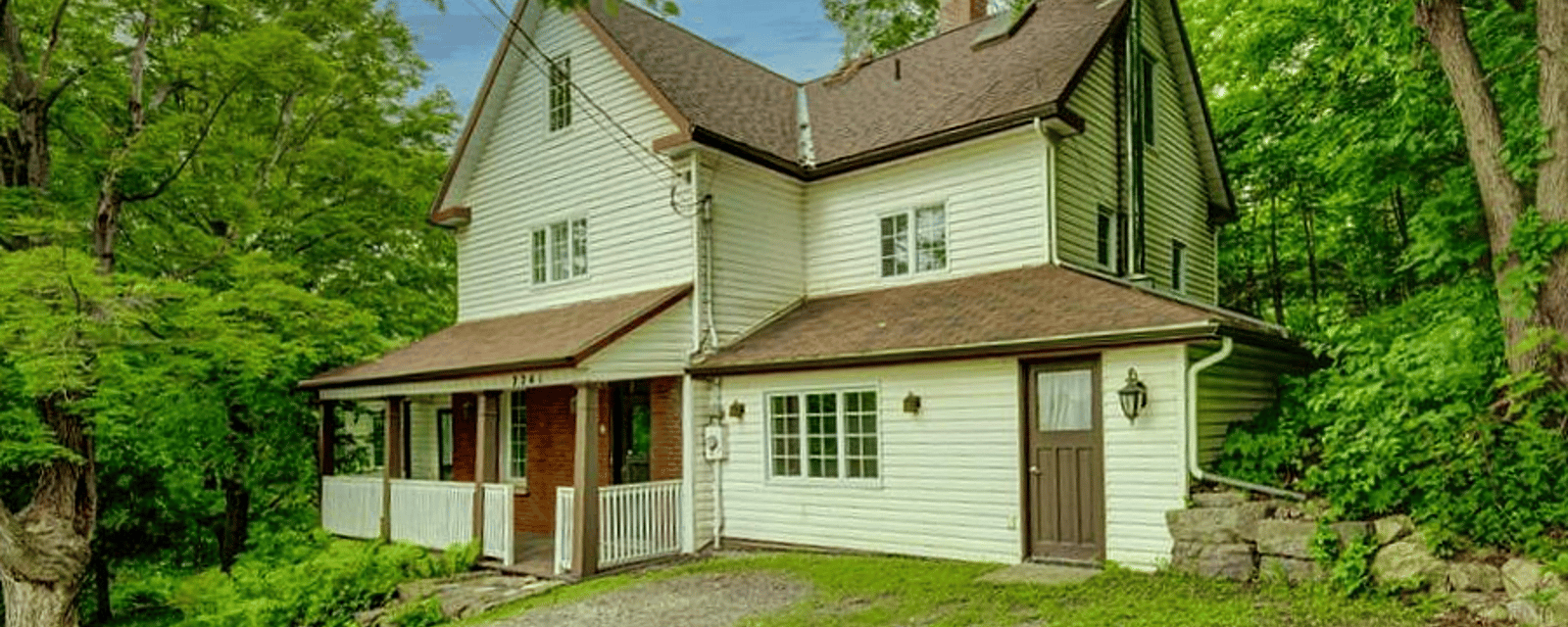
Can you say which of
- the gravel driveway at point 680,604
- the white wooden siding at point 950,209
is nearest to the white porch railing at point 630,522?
the gravel driveway at point 680,604

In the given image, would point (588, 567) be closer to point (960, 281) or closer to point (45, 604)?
point (960, 281)

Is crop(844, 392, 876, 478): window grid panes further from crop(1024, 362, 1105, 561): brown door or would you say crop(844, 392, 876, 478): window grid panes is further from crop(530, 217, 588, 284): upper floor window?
crop(530, 217, 588, 284): upper floor window

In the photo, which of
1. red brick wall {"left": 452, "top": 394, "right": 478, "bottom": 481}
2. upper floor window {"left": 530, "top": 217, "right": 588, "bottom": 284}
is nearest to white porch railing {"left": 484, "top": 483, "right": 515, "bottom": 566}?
upper floor window {"left": 530, "top": 217, "right": 588, "bottom": 284}

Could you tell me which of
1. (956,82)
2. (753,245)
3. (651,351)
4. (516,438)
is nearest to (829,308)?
(753,245)

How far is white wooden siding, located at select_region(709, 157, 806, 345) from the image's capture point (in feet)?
40.0

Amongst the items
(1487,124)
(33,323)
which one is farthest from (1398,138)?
(33,323)

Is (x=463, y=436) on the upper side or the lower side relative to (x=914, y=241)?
lower

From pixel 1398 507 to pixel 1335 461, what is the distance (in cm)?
56

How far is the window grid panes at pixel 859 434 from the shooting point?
10.6 metres

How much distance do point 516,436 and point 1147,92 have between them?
11137 mm

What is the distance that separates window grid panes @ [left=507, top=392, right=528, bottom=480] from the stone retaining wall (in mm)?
9819

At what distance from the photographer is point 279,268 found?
1276 centimetres

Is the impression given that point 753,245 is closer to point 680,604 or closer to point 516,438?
point 516,438

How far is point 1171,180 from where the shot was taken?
14.5 m
